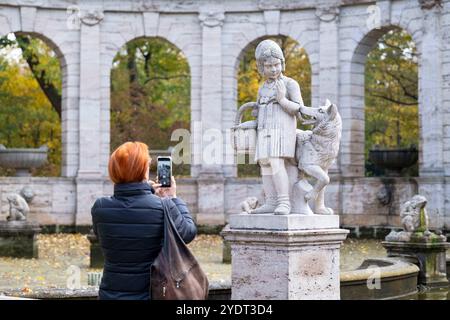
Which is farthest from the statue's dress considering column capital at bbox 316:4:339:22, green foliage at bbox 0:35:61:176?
green foliage at bbox 0:35:61:176

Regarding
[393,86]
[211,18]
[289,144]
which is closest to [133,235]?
[289,144]

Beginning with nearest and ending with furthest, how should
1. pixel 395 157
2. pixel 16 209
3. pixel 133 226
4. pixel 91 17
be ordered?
pixel 133 226, pixel 16 209, pixel 395 157, pixel 91 17

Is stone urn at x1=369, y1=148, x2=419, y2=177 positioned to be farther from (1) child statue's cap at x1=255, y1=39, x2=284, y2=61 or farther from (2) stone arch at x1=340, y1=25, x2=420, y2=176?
(1) child statue's cap at x1=255, y1=39, x2=284, y2=61

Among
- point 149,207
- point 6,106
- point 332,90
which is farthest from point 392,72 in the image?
point 149,207

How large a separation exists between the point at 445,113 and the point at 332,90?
318 cm

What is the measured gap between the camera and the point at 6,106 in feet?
97.5

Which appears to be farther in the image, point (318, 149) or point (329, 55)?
point (329, 55)

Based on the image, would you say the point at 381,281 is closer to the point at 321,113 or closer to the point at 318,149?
the point at 318,149

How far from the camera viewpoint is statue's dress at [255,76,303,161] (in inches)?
336

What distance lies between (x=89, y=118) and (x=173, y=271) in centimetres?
1760

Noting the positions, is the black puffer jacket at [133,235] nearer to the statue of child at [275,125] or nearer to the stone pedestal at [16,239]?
the statue of child at [275,125]

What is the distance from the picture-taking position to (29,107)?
3028cm

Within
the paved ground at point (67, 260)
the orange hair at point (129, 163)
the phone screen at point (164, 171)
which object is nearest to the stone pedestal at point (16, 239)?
the paved ground at point (67, 260)

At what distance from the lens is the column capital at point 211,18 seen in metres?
22.6
